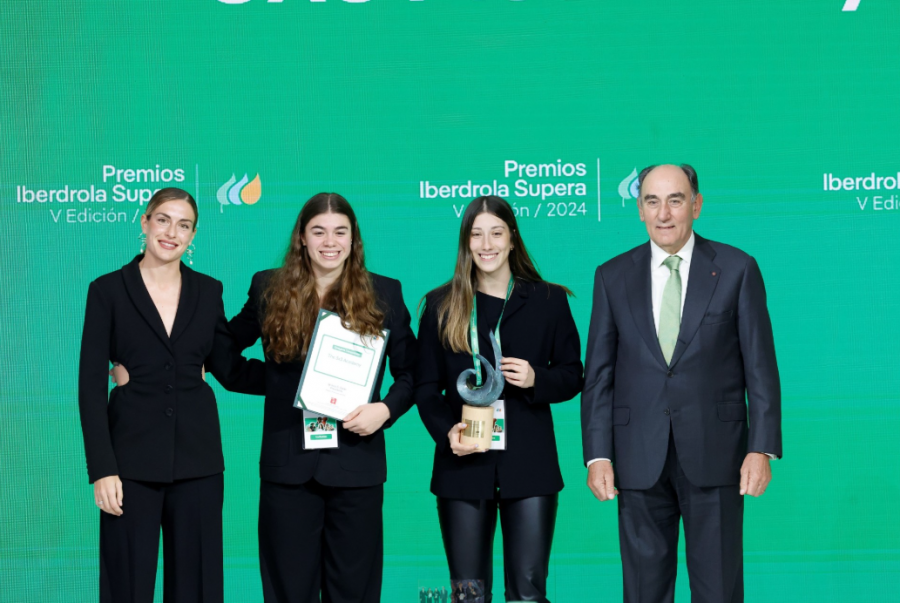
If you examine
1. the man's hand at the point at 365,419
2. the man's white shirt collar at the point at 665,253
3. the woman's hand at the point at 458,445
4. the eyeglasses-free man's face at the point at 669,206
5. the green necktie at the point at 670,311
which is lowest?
the woman's hand at the point at 458,445

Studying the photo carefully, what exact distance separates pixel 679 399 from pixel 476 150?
75.2 inches

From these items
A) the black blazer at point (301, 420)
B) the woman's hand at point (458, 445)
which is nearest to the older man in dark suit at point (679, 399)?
the woman's hand at point (458, 445)

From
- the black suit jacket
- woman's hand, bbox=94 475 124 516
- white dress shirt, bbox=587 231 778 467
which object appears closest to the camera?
woman's hand, bbox=94 475 124 516

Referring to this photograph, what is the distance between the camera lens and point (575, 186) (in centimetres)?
427

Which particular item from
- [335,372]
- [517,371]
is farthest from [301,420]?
[517,371]

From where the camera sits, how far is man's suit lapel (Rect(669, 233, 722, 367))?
109 inches

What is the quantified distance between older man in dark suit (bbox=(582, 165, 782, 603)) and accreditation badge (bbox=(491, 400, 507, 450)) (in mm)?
263

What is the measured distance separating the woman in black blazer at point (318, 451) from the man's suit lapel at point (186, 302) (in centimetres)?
23

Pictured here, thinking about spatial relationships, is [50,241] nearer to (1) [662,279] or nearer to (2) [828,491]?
(1) [662,279]

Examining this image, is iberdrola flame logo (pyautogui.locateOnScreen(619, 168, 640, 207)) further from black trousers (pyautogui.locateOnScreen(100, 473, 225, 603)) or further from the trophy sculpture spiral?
black trousers (pyautogui.locateOnScreen(100, 473, 225, 603))

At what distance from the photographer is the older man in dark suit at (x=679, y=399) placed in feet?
9.05

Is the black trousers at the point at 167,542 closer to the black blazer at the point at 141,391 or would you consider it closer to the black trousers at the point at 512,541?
the black blazer at the point at 141,391

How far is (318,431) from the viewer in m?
2.88

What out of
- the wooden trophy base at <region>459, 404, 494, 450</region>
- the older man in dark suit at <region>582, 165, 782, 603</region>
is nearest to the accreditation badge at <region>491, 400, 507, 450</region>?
the wooden trophy base at <region>459, 404, 494, 450</region>
